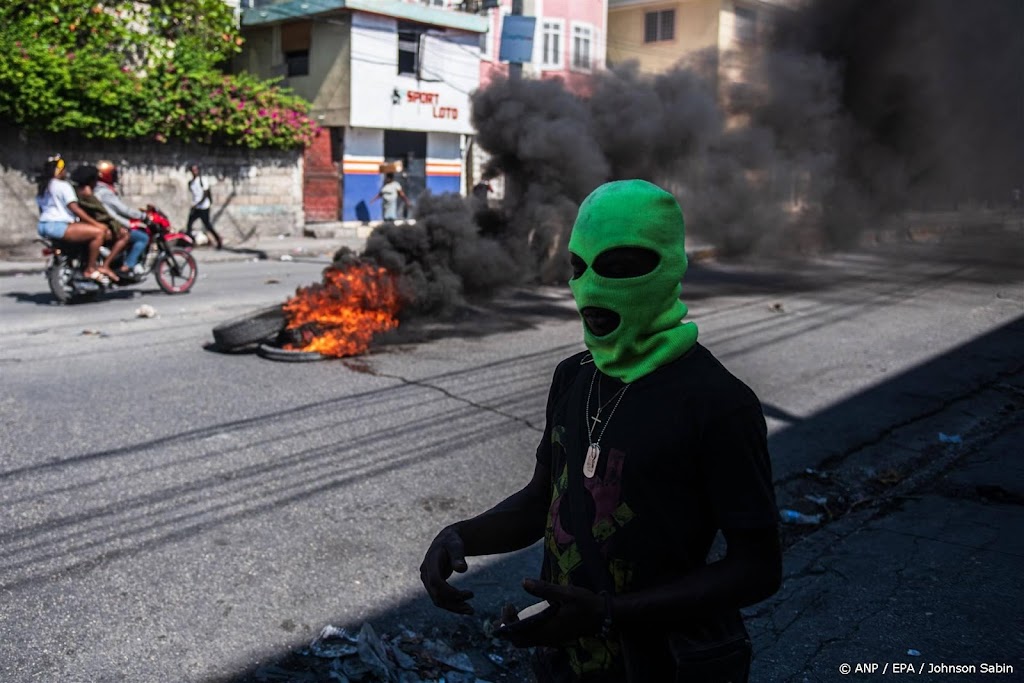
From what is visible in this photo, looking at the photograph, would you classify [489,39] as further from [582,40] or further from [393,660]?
[393,660]

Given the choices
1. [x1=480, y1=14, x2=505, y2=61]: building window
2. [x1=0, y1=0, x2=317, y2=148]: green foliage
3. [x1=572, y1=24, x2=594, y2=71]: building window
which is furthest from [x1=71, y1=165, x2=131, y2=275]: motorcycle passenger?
[x1=572, y1=24, x2=594, y2=71]: building window

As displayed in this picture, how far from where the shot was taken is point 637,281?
1.69 metres

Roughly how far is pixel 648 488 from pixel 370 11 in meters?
25.2

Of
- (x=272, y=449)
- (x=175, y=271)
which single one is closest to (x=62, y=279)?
(x=175, y=271)

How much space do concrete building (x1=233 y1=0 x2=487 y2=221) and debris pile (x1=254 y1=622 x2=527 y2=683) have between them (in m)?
22.8

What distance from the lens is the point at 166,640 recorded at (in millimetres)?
3508

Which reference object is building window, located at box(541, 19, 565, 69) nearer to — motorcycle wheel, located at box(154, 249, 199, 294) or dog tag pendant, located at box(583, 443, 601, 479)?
motorcycle wheel, located at box(154, 249, 199, 294)

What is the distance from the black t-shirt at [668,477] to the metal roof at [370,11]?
2447 centimetres

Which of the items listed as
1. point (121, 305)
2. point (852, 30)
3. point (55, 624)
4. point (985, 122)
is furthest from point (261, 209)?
point (55, 624)

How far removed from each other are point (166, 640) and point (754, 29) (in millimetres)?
15273

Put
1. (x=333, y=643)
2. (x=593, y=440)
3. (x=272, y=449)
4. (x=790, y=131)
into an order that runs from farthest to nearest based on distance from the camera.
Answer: (x=790, y=131), (x=272, y=449), (x=333, y=643), (x=593, y=440)

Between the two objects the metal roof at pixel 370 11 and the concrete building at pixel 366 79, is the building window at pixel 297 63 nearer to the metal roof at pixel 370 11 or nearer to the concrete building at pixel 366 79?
the concrete building at pixel 366 79

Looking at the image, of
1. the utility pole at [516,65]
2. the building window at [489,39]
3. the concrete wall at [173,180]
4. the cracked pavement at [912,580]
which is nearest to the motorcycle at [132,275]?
the utility pole at [516,65]

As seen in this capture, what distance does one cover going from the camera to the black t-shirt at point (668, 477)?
1.61 meters
